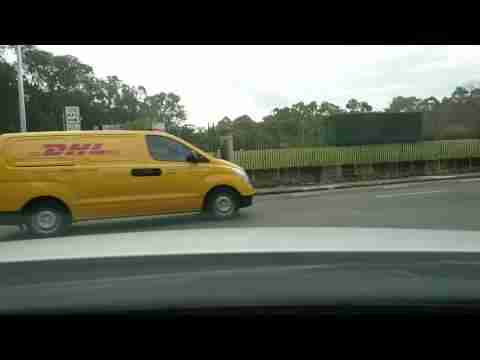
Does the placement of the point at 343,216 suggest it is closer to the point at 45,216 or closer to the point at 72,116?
the point at 45,216

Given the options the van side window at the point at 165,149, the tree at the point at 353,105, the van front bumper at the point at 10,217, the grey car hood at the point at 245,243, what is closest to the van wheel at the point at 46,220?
the van front bumper at the point at 10,217

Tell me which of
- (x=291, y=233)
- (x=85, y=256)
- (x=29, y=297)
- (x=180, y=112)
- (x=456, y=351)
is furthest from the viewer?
(x=180, y=112)

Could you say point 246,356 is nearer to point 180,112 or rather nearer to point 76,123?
point 76,123

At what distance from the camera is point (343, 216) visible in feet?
28.3

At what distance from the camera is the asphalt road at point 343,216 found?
308 inches

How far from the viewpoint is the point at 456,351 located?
157cm

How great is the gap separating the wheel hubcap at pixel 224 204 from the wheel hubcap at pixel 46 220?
2877 millimetres

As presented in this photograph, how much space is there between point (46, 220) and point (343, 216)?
5.42 m

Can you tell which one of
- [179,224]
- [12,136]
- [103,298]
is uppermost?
[12,136]

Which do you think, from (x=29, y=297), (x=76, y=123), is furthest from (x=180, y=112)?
(x=29, y=297)

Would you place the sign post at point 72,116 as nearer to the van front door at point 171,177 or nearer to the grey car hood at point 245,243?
the van front door at point 171,177

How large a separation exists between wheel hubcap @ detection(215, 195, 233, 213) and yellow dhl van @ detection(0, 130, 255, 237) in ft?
0.06

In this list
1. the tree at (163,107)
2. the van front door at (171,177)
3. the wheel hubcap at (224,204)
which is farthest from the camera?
the tree at (163,107)

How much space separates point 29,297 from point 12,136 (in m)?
6.20
